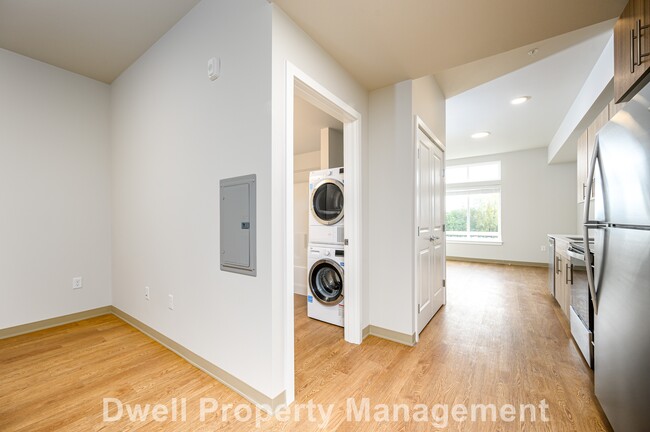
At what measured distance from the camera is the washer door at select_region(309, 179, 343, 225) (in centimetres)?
303

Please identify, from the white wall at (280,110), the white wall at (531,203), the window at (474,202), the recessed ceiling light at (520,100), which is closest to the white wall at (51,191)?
the white wall at (280,110)

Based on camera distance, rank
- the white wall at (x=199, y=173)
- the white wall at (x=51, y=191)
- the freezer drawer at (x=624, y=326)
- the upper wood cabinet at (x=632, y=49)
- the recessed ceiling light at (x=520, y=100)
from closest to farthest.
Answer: the freezer drawer at (x=624, y=326) → the upper wood cabinet at (x=632, y=49) → the white wall at (x=199, y=173) → the white wall at (x=51, y=191) → the recessed ceiling light at (x=520, y=100)

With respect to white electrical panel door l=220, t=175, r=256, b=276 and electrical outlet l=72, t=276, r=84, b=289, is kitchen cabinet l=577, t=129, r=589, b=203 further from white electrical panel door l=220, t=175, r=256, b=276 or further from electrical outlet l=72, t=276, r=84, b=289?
electrical outlet l=72, t=276, r=84, b=289

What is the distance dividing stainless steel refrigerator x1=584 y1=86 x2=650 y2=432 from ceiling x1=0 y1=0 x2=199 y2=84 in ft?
8.99

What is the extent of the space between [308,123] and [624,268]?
3383mm

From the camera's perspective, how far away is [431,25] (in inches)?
71.6

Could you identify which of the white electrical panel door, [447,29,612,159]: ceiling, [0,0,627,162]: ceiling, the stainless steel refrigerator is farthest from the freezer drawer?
[447,29,612,159]: ceiling

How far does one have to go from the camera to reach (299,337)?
105 inches

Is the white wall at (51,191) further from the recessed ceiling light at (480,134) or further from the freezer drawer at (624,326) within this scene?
the recessed ceiling light at (480,134)

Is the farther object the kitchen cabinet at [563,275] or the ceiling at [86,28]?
the kitchen cabinet at [563,275]

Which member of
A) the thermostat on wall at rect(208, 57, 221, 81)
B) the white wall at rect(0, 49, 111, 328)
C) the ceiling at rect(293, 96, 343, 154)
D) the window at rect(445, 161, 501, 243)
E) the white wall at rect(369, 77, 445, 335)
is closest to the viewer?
the thermostat on wall at rect(208, 57, 221, 81)

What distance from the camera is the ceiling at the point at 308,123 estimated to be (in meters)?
3.37

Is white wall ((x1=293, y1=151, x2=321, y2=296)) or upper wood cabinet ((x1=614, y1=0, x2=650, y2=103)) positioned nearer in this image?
upper wood cabinet ((x1=614, y1=0, x2=650, y2=103))

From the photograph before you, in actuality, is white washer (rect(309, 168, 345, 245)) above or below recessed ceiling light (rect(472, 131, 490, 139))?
below
